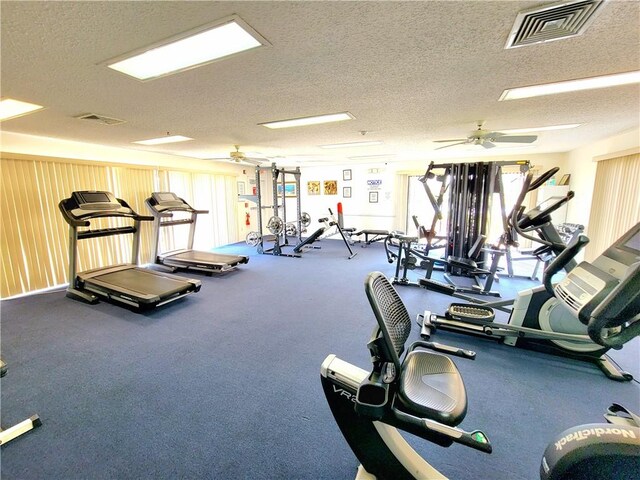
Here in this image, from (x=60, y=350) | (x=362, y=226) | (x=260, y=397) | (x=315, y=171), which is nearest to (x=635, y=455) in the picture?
(x=260, y=397)

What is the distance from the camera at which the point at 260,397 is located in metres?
1.98

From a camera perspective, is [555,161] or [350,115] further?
[555,161]

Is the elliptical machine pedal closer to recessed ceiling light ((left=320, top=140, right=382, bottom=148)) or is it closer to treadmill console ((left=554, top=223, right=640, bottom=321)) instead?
treadmill console ((left=554, top=223, right=640, bottom=321))

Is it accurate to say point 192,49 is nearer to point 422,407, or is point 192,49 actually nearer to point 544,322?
point 422,407

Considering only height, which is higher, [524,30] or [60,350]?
[524,30]

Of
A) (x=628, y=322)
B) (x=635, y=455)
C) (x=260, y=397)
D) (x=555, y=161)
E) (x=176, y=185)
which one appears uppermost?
(x=555, y=161)

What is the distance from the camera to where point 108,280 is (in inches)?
156

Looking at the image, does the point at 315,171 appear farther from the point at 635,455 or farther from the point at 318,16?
the point at 635,455

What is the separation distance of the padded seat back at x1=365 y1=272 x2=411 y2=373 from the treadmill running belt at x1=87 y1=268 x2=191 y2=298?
3.22m

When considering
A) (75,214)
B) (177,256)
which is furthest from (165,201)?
(75,214)

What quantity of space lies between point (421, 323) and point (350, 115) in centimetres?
255

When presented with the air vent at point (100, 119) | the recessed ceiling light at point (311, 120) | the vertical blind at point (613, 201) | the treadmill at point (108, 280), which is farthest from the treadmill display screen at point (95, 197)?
the vertical blind at point (613, 201)

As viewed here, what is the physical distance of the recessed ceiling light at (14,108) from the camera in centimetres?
267

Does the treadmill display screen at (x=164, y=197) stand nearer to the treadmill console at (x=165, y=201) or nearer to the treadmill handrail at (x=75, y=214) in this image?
the treadmill console at (x=165, y=201)
